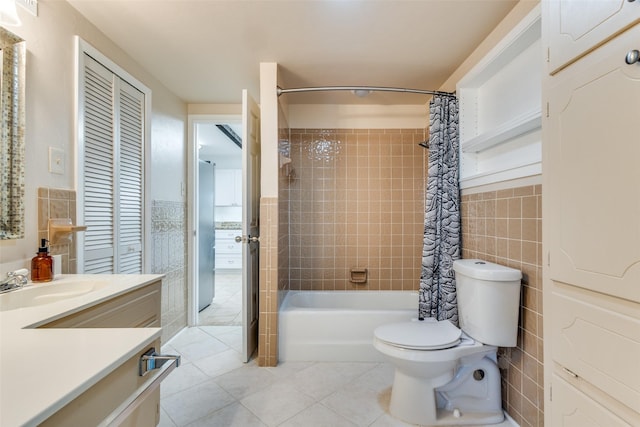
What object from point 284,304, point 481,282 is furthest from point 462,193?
point 284,304

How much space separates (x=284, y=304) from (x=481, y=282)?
1.53 meters

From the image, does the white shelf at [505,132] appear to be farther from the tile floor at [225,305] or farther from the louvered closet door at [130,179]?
the tile floor at [225,305]

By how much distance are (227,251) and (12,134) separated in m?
4.41

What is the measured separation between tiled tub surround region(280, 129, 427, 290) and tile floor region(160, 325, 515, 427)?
3.11ft

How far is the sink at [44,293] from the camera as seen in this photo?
1086 mm

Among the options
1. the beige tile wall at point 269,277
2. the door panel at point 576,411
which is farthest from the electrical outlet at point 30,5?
the door panel at point 576,411

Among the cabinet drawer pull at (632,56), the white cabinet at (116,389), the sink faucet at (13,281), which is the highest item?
the cabinet drawer pull at (632,56)

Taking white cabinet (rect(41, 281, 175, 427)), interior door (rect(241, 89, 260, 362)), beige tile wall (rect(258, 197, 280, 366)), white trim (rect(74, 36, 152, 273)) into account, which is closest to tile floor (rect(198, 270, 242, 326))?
interior door (rect(241, 89, 260, 362))

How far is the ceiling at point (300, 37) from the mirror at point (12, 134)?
56 centimetres

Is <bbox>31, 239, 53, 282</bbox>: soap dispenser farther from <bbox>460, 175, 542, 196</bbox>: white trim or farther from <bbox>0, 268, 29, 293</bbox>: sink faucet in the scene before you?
<bbox>460, 175, 542, 196</bbox>: white trim

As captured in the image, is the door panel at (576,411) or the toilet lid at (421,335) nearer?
the door panel at (576,411)

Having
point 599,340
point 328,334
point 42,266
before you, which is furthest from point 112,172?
point 599,340

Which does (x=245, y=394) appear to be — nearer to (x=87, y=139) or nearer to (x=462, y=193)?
(x=87, y=139)

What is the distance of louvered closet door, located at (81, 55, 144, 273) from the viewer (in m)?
1.74
